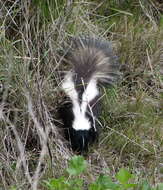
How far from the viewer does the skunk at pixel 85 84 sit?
4.91 metres

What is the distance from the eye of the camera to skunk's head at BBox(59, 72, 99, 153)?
16.1 feet

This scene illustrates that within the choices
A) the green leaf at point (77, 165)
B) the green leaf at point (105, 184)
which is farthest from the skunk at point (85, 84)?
the green leaf at point (77, 165)

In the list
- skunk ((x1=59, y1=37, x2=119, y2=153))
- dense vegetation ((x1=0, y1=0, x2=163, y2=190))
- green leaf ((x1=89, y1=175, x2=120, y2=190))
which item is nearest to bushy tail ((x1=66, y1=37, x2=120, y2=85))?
skunk ((x1=59, y1=37, x2=119, y2=153))

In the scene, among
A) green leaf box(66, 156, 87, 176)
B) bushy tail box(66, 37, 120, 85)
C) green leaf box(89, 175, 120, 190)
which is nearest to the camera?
green leaf box(66, 156, 87, 176)

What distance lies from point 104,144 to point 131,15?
1624mm

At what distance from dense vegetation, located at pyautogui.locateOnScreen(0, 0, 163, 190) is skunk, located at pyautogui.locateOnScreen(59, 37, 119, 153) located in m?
0.10

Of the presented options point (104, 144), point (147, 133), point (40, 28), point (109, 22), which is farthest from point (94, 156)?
point (109, 22)

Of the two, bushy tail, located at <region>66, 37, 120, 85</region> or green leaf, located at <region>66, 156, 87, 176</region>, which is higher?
bushy tail, located at <region>66, 37, 120, 85</region>

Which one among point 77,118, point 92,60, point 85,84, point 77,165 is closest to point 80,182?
point 77,165

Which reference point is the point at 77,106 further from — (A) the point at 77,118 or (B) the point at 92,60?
(B) the point at 92,60

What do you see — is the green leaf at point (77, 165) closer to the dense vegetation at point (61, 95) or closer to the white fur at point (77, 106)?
the dense vegetation at point (61, 95)

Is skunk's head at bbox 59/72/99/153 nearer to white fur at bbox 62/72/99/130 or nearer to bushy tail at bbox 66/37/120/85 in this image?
white fur at bbox 62/72/99/130

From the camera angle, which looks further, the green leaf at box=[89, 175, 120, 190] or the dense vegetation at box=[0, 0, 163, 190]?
the dense vegetation at box=[0, 0, 163, 190]

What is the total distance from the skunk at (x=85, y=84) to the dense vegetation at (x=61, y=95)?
0.32 feet
